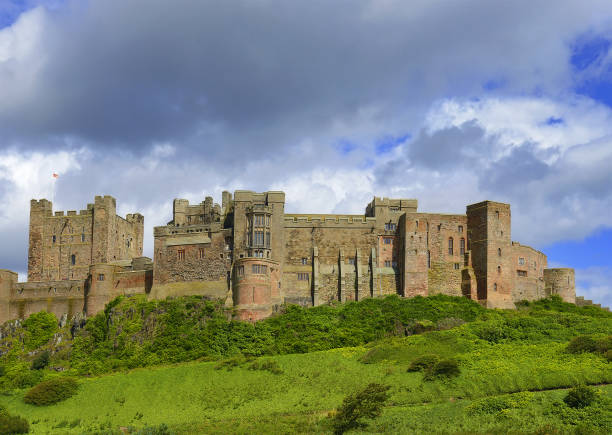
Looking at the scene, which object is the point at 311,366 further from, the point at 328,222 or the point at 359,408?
the point at 328,222

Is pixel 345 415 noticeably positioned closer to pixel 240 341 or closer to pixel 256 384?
pixel 256 384

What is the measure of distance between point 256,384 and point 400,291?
2923 cm

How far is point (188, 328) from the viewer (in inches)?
3354

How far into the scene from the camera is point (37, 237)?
107 meters

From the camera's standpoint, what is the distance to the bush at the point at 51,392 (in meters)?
Answer: 67.8

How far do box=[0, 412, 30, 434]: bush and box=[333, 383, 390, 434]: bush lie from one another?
23.6m

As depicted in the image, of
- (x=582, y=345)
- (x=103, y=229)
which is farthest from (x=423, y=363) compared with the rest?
(x=103, y=229)

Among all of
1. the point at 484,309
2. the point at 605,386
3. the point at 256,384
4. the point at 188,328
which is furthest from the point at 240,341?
the point at 605,386

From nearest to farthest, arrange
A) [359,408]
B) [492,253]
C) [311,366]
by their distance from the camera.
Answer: [359,408], [311,366], [492,253]

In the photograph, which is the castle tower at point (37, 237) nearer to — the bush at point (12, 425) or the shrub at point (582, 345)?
the bush at point (12, 425)

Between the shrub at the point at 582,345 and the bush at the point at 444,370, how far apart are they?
977 centimetres

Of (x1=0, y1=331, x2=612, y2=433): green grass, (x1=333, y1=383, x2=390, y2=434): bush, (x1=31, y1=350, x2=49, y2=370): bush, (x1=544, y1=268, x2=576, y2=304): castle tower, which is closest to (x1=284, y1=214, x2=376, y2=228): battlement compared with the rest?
(x1=0, y1=331, x2=612, y2=433): green grass

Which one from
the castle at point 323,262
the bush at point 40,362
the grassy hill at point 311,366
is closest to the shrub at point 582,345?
the grassy hill at point 311,366

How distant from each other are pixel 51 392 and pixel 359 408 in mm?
28770
